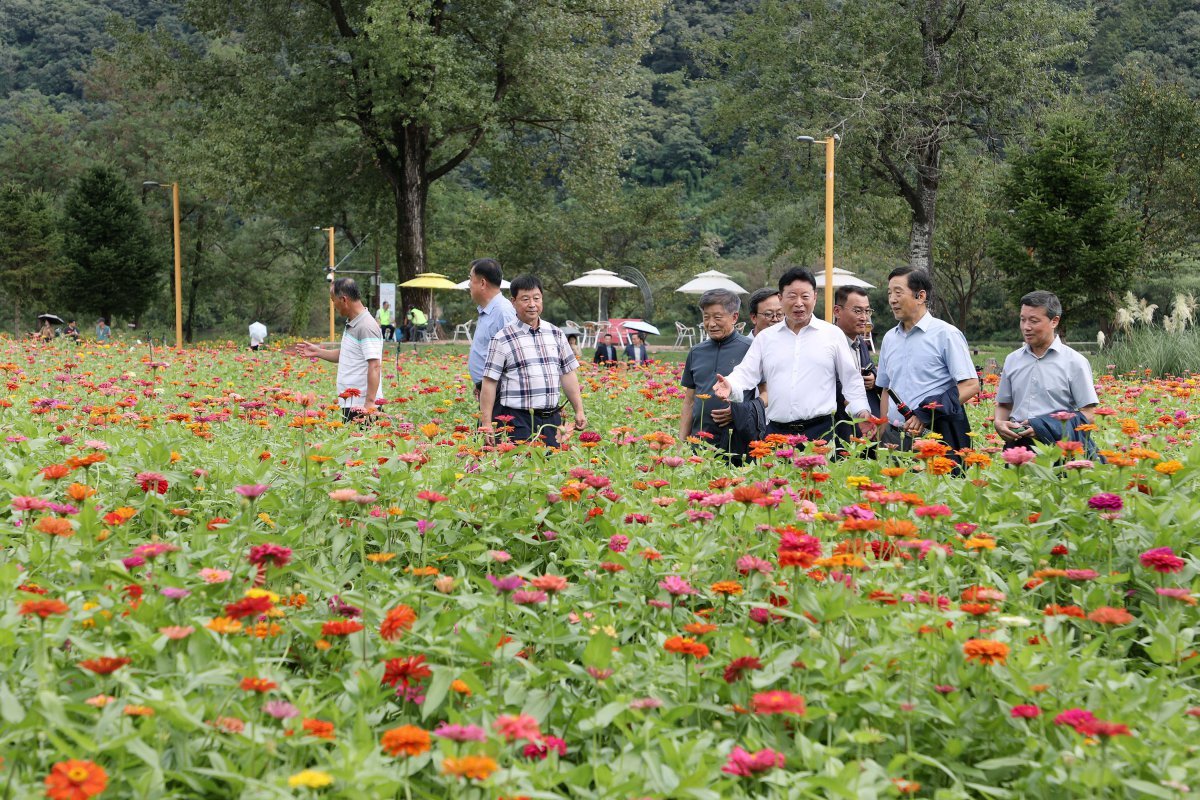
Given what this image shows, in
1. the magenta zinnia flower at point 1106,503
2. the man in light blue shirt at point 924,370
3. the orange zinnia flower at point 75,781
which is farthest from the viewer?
the man in light blue shirt at point 924,370

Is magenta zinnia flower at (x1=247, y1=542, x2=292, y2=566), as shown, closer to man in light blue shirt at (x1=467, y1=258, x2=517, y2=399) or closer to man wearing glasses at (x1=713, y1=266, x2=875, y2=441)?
man wearing glasses at (x1=713, y1=266, x2=875, y2=441)

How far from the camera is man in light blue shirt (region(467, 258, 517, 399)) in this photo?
7316mm

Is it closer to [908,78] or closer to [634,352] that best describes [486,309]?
[634,352]

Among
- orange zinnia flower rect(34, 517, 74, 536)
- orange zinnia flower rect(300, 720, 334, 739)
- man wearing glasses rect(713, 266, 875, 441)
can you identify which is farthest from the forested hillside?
orange zinnia flower rect(300, 720, 334, 739)

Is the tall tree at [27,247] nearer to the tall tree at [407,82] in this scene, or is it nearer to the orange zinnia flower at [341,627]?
the tall tree at [407,82]

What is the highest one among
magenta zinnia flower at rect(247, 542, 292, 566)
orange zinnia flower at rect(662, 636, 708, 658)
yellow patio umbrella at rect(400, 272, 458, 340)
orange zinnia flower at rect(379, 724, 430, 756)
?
yellow patio umbrella at rect(400, 272, 458, 340)

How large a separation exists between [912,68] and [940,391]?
28855mm

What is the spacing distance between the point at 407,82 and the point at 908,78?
13988mm

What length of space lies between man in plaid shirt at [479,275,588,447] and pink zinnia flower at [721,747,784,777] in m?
4.44

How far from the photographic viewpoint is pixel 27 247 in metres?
49.0

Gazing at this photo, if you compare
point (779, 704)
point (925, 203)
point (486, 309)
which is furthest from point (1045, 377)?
point (925, 203)

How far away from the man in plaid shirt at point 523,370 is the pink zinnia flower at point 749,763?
4439 mm

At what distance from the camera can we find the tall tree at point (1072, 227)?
99.8ft

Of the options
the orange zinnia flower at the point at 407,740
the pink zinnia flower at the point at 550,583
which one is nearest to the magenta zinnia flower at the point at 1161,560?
the pink zinnia flower at the point at 550,583
